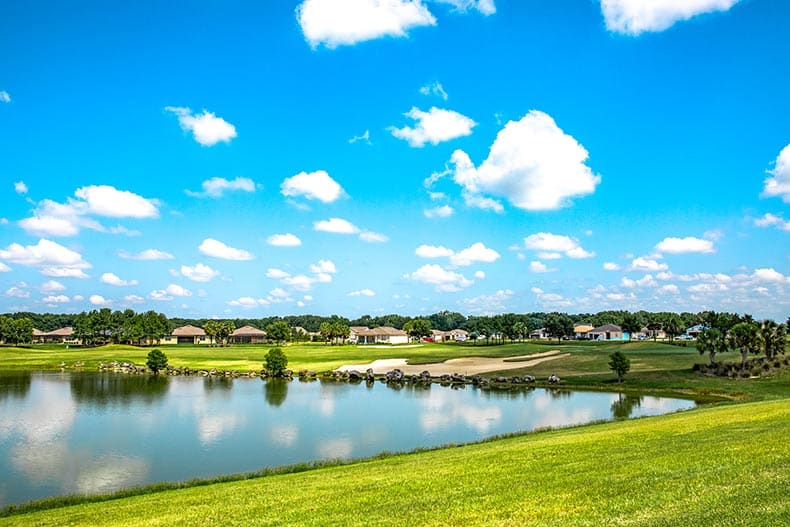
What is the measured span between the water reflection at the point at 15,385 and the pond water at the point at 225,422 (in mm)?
168

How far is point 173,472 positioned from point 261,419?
1496 centimetres

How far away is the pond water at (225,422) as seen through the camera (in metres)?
27.0

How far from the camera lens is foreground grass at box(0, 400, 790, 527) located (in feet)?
35.4

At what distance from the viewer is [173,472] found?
26234 millimetres

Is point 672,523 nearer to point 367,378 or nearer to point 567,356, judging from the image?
point 367,378

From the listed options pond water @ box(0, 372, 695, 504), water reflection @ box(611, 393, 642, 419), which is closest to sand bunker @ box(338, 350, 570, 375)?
pond water @ box(0, 372, 695, 504)

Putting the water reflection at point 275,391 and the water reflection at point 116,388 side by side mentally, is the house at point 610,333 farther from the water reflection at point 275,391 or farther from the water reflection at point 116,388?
the water reflection at point 116,388

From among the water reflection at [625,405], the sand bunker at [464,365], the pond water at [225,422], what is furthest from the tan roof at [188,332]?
the water reflection at [625,405]

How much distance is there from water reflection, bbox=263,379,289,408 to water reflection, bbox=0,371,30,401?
22.1 metres

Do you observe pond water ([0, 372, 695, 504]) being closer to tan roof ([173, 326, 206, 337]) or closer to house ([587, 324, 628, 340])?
tan roof ([173, 326, 206, 337])

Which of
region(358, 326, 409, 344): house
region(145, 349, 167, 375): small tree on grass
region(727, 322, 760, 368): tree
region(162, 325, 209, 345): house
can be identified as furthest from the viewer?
region(162, 325, 209, 345): house

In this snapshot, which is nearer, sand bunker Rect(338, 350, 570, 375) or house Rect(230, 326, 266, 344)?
sand bunker Rect(338, 350, 570, 375)

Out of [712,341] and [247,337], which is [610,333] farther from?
[712,341]

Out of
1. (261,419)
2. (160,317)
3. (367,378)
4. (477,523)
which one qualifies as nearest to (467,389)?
(367,378)
